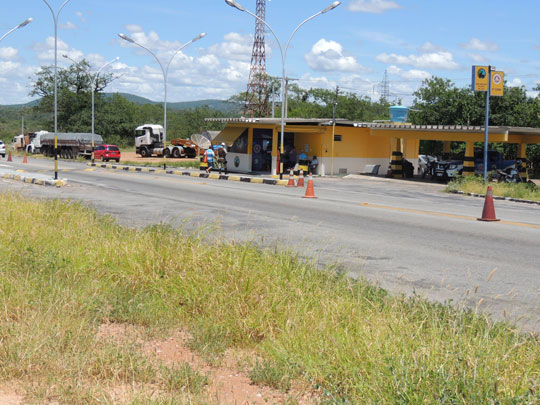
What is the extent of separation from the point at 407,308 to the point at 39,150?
69895 mm

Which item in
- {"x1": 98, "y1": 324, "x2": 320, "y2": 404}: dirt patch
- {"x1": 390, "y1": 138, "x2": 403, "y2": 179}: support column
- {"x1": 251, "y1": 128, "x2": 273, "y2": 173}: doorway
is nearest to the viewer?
{"x1": 98, "y1": 324, "x2": 320, "y2": 404}: dirt patch

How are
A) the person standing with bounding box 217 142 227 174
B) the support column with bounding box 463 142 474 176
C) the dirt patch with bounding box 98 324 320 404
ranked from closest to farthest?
the dirt patch with bounding box 98 324 320 404
the support column with bounding box 463 142 474 176
the person standing with bounding box 217 142 227 174

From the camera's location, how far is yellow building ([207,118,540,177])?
3653 cm

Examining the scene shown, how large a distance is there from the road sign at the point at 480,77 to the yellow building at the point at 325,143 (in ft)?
19.8

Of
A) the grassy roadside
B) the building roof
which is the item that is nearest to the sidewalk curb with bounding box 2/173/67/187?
the building roof

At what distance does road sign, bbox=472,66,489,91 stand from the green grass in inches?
157

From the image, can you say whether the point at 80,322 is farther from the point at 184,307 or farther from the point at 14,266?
the point at 14,266

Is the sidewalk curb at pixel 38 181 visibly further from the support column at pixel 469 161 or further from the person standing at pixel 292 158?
the support column at pixel 469 161

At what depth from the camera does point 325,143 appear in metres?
37.4

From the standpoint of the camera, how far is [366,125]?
36.9 m

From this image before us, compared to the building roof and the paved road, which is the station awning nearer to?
the building roof

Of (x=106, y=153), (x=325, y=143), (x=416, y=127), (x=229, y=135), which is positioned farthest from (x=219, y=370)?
(x=106, y=153)

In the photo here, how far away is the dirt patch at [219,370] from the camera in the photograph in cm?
441

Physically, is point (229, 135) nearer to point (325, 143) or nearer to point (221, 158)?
point (221, 158)
